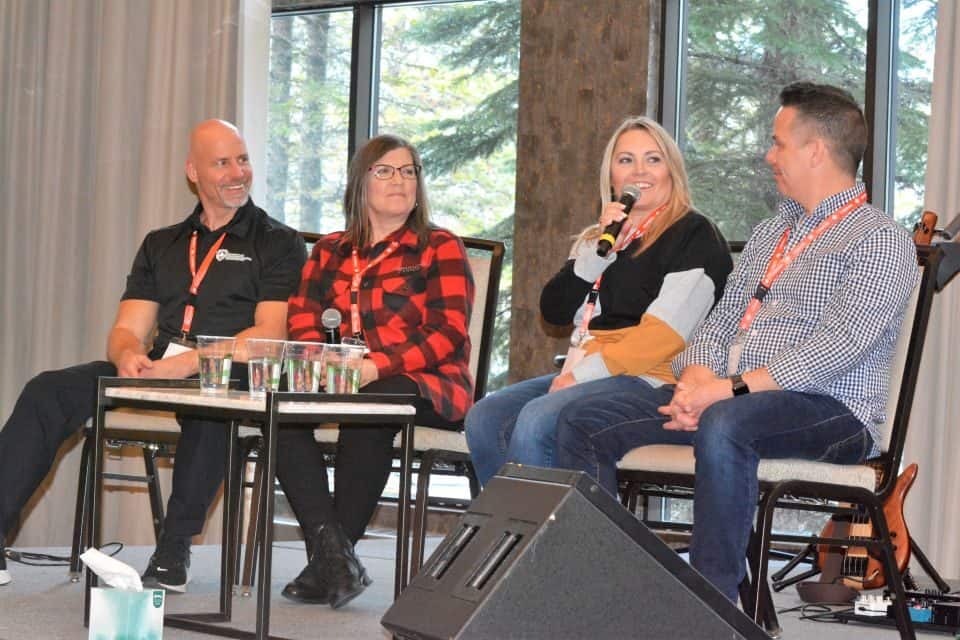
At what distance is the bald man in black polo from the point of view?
3.23 m

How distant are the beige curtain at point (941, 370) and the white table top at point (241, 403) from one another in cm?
190

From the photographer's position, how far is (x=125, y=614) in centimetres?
214

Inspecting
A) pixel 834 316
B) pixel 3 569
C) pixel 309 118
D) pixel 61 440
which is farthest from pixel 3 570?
pixel 309 118

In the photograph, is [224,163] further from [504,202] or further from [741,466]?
[741,466]

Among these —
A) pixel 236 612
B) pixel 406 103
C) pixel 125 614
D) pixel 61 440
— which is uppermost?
pixel 406 103

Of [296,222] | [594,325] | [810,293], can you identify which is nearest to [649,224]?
[594,325]

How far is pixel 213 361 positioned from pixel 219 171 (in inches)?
43.4

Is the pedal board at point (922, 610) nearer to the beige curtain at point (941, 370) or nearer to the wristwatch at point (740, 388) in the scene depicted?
the wristwatch at point (740, 388)

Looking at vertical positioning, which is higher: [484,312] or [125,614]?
[484,312]

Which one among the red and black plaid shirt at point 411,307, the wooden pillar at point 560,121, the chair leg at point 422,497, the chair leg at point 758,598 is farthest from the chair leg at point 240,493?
the wooden pillar at point 560,121

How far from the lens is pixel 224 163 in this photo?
12.1 feet

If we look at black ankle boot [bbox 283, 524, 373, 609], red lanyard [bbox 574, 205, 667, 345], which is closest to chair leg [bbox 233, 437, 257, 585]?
black ankle boot [bbox 283, 524, 373, 609]

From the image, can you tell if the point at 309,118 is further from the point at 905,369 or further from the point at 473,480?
the point at 905,369

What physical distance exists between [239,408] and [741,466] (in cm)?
97
